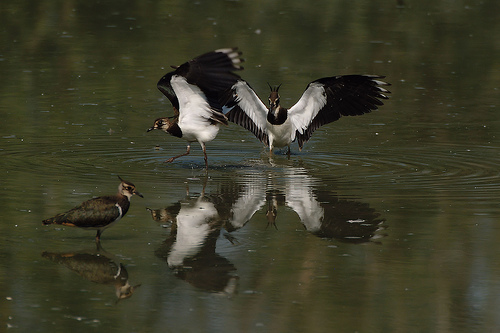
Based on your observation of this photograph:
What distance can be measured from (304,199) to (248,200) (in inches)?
22.9

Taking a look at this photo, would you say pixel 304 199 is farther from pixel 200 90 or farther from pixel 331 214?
pixel 200 90

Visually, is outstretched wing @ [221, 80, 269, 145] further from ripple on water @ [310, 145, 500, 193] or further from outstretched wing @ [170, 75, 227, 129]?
ripple on water @ [310, 145, 500, 193]

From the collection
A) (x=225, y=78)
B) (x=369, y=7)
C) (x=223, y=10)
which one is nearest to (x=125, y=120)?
(x=225, y=78)

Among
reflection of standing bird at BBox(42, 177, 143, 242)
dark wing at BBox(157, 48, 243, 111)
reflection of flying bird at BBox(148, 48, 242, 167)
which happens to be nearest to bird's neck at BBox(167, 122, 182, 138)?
reflection of flying bird at BBox(148, 48, 242, 167)

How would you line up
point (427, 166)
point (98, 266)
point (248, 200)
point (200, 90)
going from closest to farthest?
point (98, 266) → point (248, 200) → point (200, 90) → point (427, 166)

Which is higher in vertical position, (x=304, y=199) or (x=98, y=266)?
(x=304, y=199)

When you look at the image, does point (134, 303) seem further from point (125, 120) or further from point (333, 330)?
point (125, 120)

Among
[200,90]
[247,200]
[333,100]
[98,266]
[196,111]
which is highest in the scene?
[200,90]

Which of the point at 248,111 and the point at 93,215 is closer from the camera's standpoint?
the point at 93,215

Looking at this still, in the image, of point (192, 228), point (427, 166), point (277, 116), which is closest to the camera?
point (192, 228)

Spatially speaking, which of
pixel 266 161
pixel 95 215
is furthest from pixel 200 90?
pixel 95 215

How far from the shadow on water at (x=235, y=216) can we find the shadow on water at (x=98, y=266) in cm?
41

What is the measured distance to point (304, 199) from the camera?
375 inches

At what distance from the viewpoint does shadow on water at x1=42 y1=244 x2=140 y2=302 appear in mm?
6700
